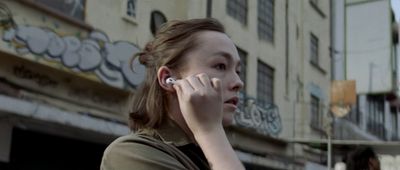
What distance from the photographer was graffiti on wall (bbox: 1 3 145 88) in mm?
10461

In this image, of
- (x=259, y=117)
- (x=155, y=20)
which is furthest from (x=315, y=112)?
(x=155, y=20)

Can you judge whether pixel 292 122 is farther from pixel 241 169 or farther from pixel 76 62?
pixel 241 169

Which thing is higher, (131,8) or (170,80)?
(131,8)

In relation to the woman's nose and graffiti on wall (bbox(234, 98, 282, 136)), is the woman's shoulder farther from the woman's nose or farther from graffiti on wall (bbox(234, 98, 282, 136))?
graffiti on wall (bbox(234, 98, 282, 136))

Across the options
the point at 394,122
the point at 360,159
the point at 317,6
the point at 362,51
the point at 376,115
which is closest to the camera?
the point at 360,159

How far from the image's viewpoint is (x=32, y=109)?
9961 mm

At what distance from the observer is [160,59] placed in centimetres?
177

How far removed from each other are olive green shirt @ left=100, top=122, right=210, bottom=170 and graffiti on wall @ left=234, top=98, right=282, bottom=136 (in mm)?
14777

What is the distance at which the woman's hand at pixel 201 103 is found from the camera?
1.52m

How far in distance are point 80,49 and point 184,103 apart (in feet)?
33.9

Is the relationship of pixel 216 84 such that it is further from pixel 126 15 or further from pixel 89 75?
pixel 126 15

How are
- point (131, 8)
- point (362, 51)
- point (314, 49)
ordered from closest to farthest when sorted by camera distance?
point (131, 8)
point (362, 51)
point (314, 49)

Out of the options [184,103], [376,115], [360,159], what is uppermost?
[184,103]

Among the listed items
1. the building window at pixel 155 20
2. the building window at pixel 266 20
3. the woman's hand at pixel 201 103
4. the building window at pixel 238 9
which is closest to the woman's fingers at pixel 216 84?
the woman's hand at pixel 201 103
